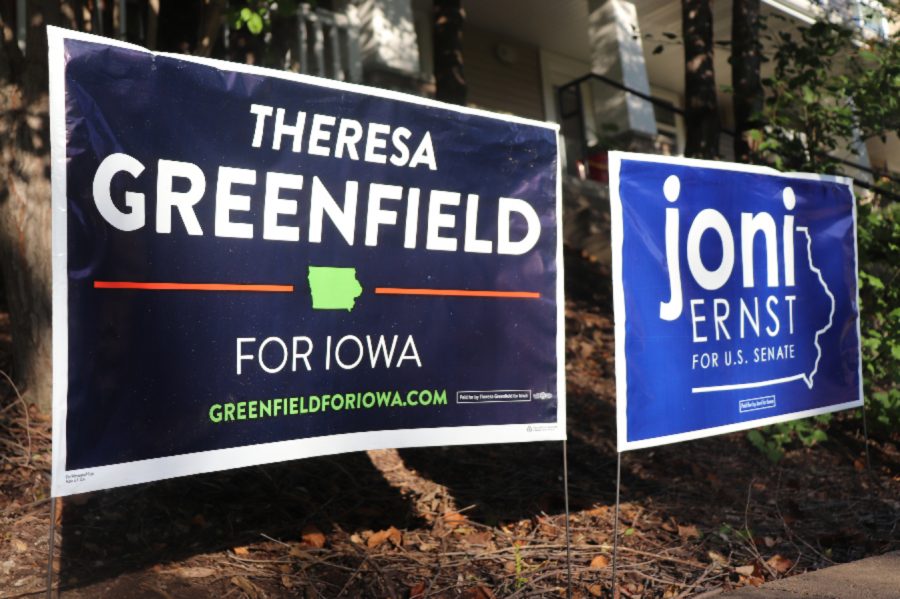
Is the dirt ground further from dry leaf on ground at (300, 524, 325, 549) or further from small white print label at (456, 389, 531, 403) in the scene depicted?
small white print label at (456, 389, 531, 403)

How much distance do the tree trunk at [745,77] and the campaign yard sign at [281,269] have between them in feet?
13.6

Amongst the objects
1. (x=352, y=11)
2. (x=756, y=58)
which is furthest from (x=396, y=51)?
(x=756, y=58)

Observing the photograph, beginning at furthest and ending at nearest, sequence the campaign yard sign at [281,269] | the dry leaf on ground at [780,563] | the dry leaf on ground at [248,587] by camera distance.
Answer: the dry leaf on ground at [780,563] → the dry leaf on ground at [248,587] → the campaign yard sign at [281,269]

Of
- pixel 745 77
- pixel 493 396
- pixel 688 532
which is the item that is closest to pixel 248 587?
pixel 493 396

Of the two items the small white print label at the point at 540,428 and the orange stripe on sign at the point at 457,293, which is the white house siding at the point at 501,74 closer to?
the orange stripe on sign at the point at 457,293

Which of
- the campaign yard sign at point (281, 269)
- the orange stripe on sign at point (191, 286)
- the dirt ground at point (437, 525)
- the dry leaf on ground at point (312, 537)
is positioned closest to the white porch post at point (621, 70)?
the dirt ground at point (437, 525)

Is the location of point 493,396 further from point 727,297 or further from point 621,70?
point 621,70

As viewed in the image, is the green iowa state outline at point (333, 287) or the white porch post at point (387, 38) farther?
the white porch post at point (387, 38)

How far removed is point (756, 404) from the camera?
4203 millimetres

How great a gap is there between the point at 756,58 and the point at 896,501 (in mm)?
4115

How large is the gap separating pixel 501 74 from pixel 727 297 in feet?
35.5

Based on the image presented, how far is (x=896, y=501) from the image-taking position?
5078mm

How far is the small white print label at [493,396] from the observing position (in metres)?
3.44

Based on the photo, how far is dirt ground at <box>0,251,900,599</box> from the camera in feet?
11.1
